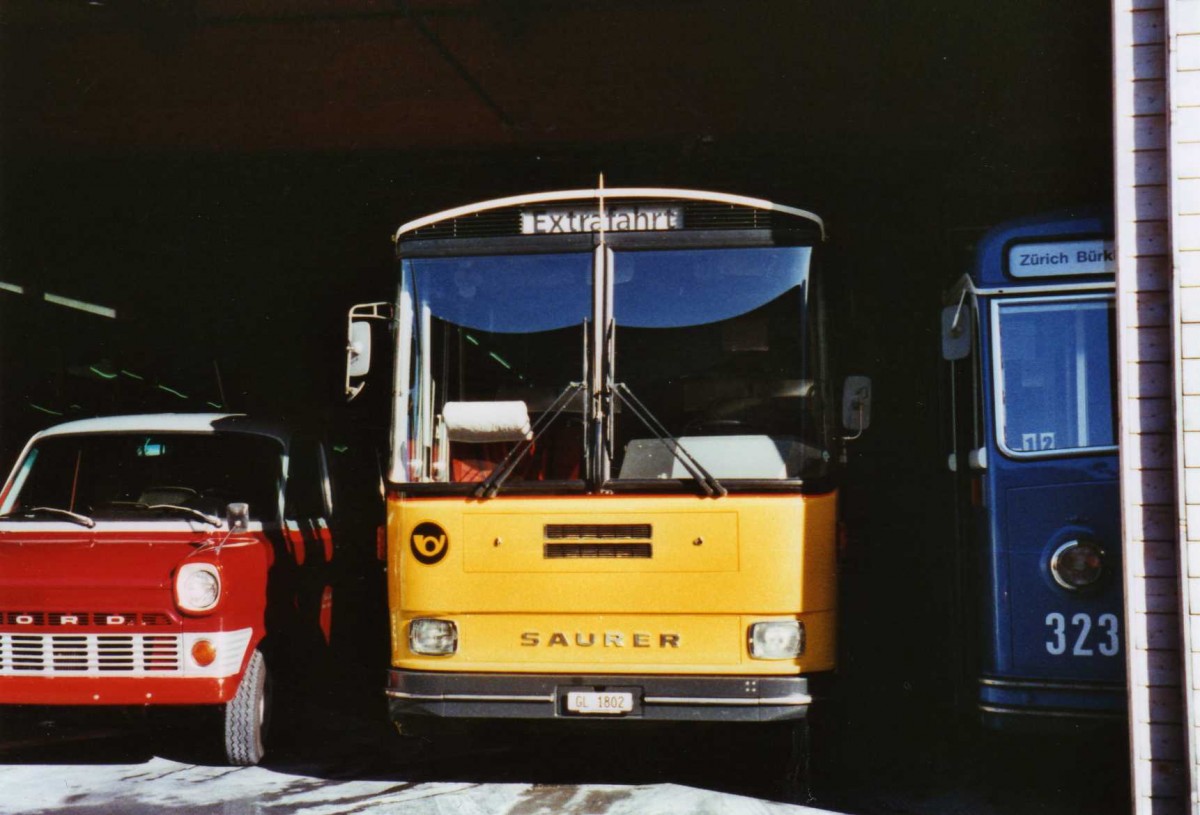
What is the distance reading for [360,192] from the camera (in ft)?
38.0

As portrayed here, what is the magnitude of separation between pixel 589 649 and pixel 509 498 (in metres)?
0.76

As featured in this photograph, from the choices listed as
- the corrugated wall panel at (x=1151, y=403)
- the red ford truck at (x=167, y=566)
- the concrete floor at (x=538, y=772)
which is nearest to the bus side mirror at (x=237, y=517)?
the red ford truck at (x=167, y=566)

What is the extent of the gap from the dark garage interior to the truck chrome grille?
8.38 ft

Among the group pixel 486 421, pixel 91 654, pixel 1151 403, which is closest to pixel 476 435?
pixel 486 421

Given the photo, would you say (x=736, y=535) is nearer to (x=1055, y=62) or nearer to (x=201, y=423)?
(x=201, y=423)

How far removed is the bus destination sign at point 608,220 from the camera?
582cm

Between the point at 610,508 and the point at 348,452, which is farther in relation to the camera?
the point at 348,452

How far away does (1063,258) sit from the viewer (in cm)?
559

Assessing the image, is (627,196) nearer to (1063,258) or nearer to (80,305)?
(1063,258)

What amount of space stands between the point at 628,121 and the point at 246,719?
19.3ft

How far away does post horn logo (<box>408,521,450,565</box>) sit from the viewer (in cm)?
555

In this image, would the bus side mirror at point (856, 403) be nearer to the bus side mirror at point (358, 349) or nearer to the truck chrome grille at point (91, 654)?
the bus side mirror at point (358, 349)

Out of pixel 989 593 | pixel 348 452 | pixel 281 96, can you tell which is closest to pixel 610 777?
pixel 989 593

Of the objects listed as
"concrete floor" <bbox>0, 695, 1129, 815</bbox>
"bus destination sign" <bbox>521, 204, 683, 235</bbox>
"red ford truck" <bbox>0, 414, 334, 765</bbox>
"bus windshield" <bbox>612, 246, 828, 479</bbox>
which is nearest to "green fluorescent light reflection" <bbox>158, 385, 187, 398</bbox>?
"red ford truck" <bbox>0, 414, 334, 765</bbox>
